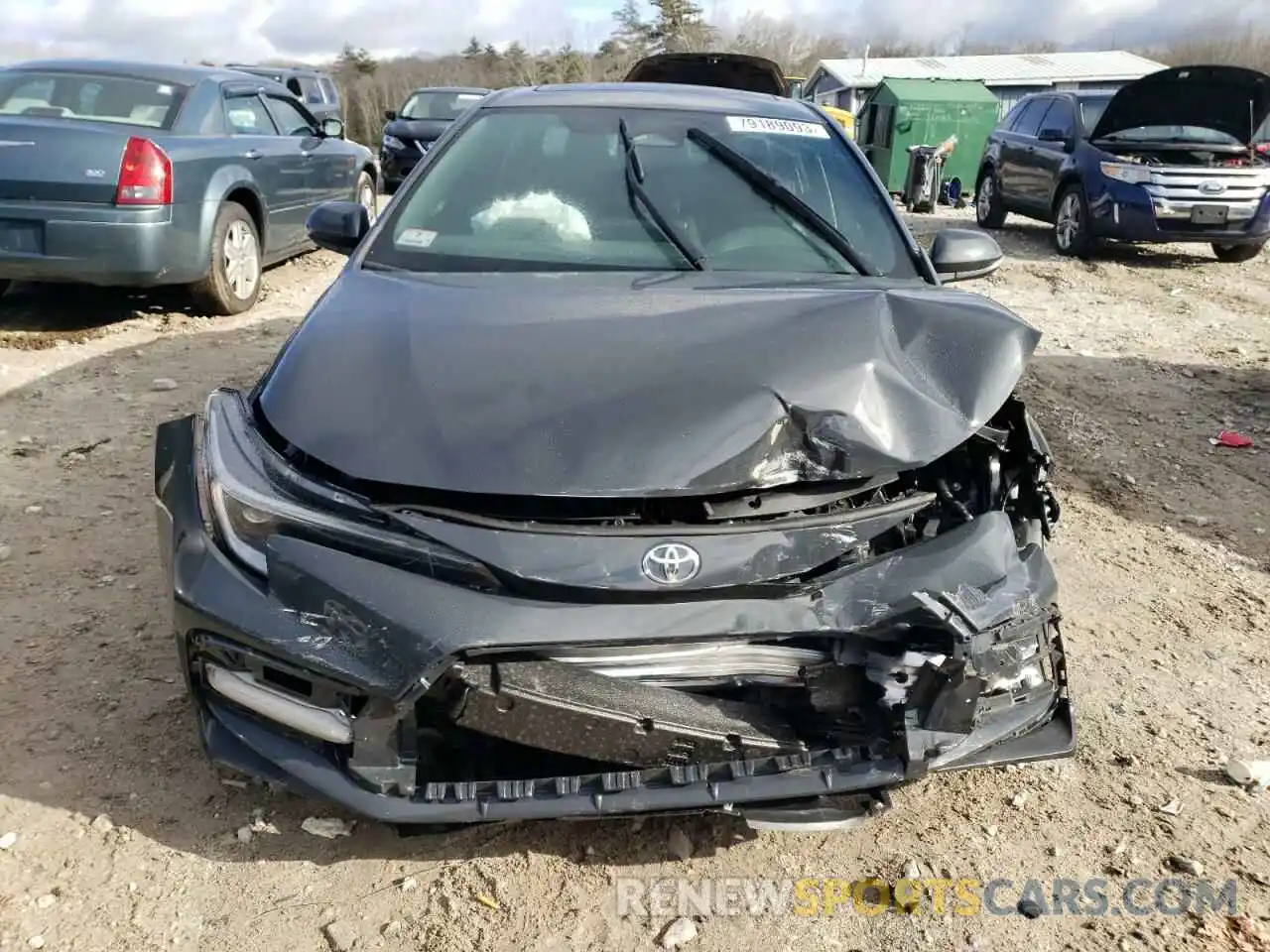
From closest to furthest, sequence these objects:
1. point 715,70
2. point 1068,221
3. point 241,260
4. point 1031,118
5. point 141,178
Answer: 1. point 141,178
2. point 241,260
3. point 715,70
4. point 1068,221
5. point 1031,118

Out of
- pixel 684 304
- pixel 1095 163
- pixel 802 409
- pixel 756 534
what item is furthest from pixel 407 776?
pixel 1095 163

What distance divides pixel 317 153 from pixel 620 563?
694 centimetres

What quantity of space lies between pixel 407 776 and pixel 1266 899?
5.98 feet

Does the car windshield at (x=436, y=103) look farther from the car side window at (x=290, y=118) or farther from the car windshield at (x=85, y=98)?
the car windshield at (x=85, y=98)

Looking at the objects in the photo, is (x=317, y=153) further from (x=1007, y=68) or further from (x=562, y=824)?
(x=1007, y=68)

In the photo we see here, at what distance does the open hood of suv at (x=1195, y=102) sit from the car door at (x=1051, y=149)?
362mm

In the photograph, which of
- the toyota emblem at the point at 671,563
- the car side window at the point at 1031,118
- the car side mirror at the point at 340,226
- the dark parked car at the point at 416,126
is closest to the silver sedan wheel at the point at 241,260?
the car side mirror at the point at 340,226

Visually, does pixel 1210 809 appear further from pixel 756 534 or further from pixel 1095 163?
pixel 1095 163

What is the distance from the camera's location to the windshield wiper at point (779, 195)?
3061mm

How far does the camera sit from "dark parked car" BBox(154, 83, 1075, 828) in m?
1.87

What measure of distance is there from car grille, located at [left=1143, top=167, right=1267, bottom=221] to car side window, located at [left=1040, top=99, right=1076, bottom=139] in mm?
1458

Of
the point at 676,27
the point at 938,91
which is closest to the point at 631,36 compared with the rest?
the point at 676,27

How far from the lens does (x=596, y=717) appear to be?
188 centimetres

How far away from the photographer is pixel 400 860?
2188mm
